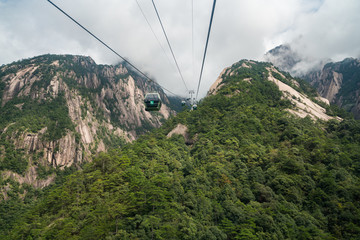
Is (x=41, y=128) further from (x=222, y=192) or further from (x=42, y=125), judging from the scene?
(x=222, y=192)

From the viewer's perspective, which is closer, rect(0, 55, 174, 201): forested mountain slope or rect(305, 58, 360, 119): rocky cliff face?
rect(0, 55, 174, 201): forested mountain slope

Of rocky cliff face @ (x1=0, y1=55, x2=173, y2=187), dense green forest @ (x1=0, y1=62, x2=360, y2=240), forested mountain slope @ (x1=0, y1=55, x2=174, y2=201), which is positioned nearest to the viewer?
dense green forest @ (x1=0, y1=62, x2=360, y2=240)

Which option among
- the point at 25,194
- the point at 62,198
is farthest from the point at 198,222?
the point at 25,194

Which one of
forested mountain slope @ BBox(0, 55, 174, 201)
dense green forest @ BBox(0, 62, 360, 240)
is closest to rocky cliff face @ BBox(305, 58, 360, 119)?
dense green forest @ BBox(0, 62, 360, 240)

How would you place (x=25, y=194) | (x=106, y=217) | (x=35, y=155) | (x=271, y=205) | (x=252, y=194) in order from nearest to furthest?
(x=106, y=217), (x=271, y=205), (x=252, y=194), (x=25, y=194), (x=35, y=155)

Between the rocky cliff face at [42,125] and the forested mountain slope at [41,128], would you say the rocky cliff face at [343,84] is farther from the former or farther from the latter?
the rocky cliff face at [42,125]

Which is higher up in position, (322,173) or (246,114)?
(246,114)

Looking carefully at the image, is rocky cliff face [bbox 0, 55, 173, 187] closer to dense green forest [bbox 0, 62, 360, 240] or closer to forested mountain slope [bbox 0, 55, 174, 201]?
forested mountain slope [bbox 0, 55, 174, 201]

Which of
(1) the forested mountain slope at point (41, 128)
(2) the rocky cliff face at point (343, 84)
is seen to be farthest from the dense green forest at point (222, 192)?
(2) the rocky cliff face at point (343, 84)

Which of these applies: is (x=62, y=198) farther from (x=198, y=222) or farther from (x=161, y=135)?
(x=161, y=135)
